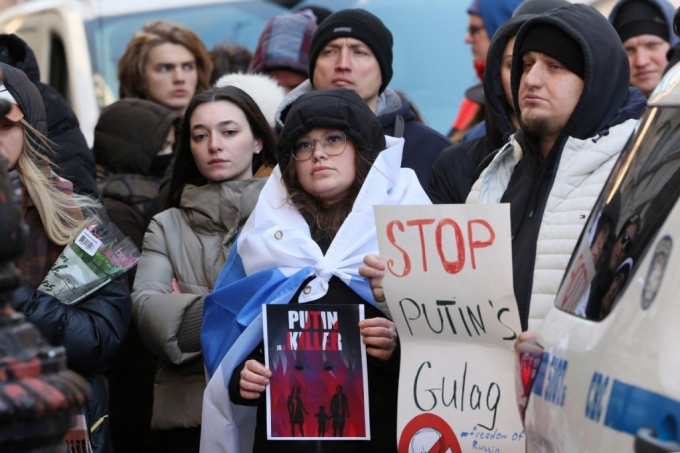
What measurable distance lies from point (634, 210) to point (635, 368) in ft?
1.47

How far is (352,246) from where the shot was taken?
415 cm

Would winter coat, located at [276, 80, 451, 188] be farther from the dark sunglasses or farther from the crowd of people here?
the dark sunglasses

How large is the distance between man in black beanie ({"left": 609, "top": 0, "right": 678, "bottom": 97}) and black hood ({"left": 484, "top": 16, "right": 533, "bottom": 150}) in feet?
5.02

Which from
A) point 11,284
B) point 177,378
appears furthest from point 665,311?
point 177,378

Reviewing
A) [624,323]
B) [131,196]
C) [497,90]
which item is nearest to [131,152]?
[131,196]

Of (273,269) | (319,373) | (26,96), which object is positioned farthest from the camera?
(26,96)

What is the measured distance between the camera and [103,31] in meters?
9.62

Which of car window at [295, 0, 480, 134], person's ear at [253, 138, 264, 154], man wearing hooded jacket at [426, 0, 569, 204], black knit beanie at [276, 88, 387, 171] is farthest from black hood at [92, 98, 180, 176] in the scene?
car window at [295, 0, 480, 134]

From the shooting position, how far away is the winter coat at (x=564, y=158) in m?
3.75

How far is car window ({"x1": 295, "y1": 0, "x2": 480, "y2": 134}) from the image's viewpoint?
8664 mm

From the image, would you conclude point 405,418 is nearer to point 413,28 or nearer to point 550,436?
point 550,436

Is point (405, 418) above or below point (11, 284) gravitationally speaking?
below

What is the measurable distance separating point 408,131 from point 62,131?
1.81 m

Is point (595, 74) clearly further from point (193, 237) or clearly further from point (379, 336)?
point (193, 237)
